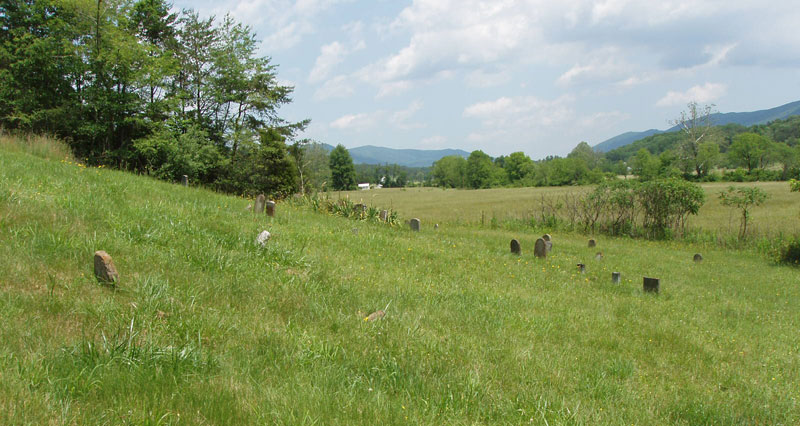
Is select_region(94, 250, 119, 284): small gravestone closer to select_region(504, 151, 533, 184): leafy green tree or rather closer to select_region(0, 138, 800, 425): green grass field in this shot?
select_region(0, 138, 800, 425): green grass field

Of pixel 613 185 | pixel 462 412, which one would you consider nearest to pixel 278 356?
pixel 462 412

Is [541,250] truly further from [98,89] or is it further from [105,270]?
[98,89]

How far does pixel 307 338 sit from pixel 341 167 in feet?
380

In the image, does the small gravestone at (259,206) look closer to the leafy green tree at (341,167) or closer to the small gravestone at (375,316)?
the small gravestone at (375,316)

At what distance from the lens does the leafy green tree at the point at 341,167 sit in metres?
118

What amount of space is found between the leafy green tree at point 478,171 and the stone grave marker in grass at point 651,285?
4780 inches

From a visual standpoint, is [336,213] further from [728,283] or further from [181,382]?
[181,382]

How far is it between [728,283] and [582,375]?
11931mm

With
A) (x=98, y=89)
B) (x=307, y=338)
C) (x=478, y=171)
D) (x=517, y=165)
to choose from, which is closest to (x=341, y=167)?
(x=478, y=171)

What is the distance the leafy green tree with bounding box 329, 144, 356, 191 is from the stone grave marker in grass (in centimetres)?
10867

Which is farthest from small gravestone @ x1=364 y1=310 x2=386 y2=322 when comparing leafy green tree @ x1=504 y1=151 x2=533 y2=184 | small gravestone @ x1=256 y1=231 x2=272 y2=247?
leafy green tree @ x1=504 y1=151 x2=533 y2=184

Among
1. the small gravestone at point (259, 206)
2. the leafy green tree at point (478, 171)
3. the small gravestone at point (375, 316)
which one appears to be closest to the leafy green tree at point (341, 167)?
the leafy green tree at point (478, 171)

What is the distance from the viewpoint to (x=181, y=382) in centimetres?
319

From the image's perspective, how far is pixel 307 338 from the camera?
4.29m
